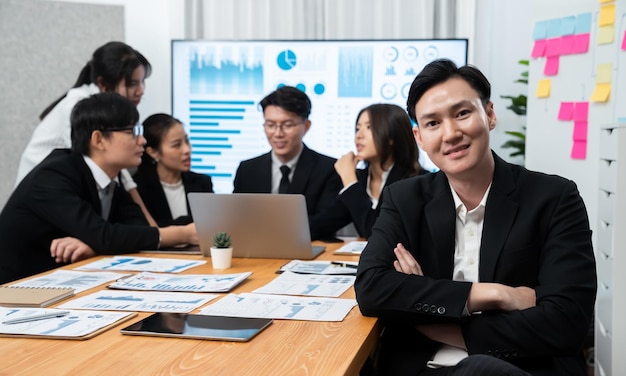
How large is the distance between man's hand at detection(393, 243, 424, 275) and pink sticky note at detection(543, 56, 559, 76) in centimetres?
229

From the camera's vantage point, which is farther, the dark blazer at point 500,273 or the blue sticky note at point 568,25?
the blue sticky note at point 568,25

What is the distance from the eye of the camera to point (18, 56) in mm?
4375

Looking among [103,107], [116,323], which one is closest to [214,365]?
[116,323]

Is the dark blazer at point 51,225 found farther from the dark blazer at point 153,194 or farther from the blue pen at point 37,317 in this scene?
the blue pen at point 37,317

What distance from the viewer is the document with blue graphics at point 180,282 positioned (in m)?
1.94

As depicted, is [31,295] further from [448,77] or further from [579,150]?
[579,150]

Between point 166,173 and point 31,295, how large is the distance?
1.69m

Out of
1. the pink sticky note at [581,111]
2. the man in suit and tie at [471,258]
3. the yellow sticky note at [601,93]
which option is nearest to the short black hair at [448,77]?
the man in suit and tie at [471,258]

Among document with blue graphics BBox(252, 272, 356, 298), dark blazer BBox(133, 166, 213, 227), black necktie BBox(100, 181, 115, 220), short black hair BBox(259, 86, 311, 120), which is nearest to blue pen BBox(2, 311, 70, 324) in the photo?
document with blue graphics BBox(252, 272, 356, 298)

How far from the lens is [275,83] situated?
4.35 metres

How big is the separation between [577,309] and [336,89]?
285 cm

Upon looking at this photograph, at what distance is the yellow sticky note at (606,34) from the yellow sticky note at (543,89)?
16.5 inches

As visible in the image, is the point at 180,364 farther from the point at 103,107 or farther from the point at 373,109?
the point at 373,109

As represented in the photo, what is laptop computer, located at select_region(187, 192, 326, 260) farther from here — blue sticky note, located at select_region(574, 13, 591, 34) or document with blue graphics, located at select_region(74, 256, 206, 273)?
blue sticky note, located at select_region(574, 13, 591, 34)
